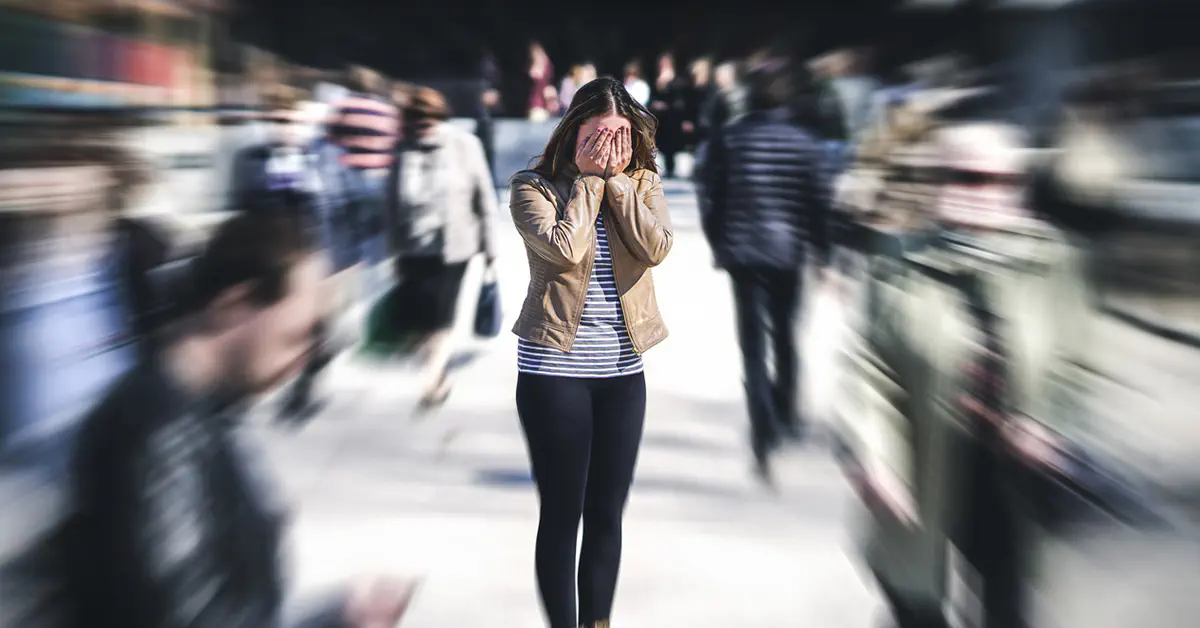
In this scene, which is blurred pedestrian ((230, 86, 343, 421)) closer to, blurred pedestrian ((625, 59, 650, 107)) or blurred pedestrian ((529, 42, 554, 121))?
blurred pedestrian ((625, 59, 650, 107))

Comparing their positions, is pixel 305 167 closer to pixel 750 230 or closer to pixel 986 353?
pixel 750 230

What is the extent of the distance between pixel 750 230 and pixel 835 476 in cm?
109

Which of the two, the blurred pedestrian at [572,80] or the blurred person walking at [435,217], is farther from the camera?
the blurred pedestrian at [572,80]

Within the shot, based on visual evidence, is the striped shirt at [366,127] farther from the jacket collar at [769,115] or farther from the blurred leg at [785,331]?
the blurred leg at [785,331]

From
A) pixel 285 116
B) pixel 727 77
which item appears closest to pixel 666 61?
pixel 285 116

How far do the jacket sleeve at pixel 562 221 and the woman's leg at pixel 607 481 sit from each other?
316 mm

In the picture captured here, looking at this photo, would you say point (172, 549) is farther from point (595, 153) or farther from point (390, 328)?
point (390, 328)

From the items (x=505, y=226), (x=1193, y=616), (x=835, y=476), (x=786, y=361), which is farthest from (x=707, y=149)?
(x=505, y=226)

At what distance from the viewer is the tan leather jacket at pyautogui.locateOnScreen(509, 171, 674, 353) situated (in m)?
2.01

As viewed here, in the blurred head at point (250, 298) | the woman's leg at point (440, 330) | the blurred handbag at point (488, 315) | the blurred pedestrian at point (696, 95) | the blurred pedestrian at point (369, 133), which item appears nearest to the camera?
the blurred head at point (250, 298)

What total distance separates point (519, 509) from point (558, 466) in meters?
1.49

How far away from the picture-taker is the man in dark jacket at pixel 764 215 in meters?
3.70

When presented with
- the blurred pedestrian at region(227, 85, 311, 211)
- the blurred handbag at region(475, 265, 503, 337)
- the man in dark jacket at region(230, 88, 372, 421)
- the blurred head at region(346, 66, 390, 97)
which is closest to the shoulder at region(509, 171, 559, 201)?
the man in dark jacket at region(230, 88, 372, 421)

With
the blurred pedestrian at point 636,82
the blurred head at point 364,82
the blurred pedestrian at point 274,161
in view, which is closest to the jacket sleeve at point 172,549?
the blurred pedestrian at point 274,161
